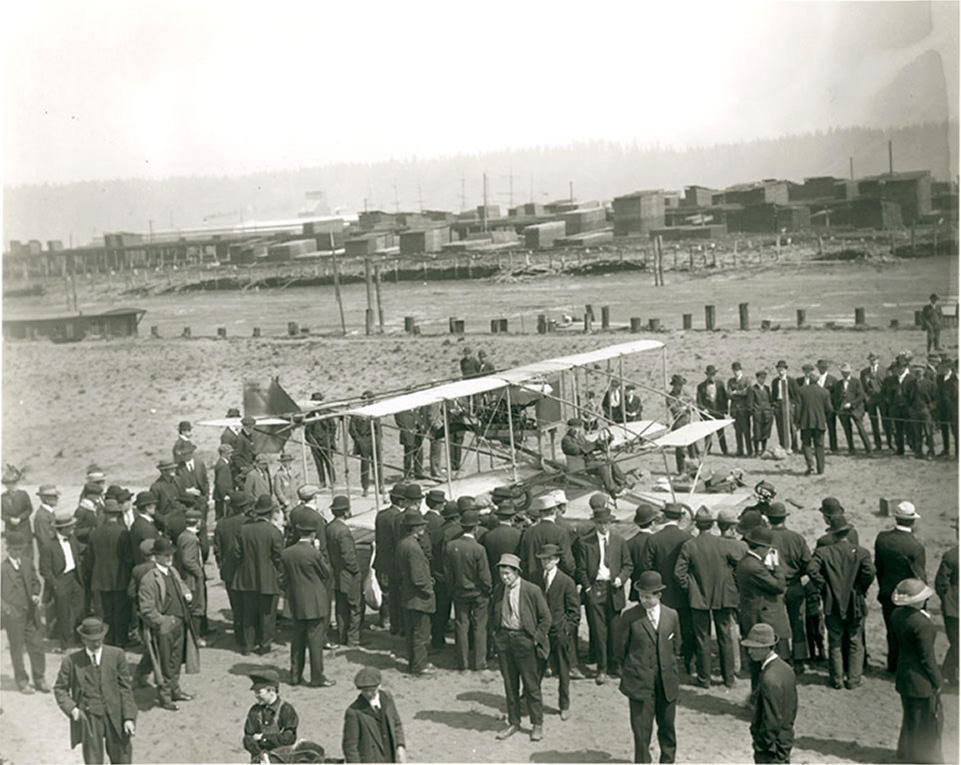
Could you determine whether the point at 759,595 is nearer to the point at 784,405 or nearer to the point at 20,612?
the point at 20,612

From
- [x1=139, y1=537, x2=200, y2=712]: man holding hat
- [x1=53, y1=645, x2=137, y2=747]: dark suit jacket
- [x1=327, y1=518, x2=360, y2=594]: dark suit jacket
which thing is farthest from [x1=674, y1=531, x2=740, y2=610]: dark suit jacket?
[x1=53, y1=645, x2=137, y2=747]: dark suit jacket

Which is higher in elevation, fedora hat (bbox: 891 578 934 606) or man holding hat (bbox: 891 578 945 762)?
fedora hat (bbox: 891 578 934 606)

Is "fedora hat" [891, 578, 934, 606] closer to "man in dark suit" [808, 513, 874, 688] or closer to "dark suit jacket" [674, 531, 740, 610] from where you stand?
"man in dark suit" [808, 513, 874, 688]

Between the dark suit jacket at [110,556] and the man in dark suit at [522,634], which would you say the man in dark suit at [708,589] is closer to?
the man in dark suit at [522,634]

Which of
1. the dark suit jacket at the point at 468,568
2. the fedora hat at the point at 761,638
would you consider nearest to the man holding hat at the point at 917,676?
the fedora hat at the point at 761,638

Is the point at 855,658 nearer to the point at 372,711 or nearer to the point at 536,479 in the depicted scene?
the point at 372,711
